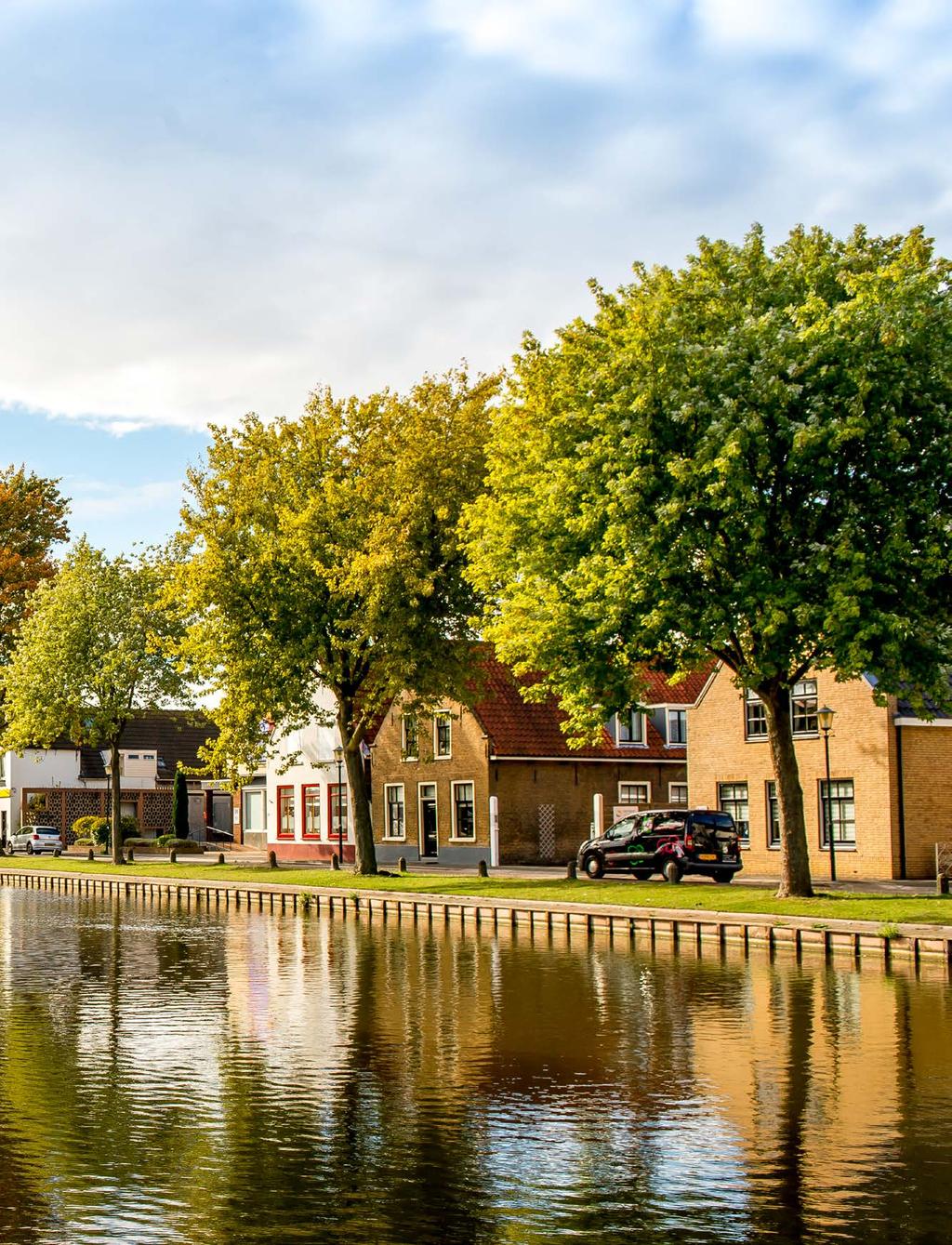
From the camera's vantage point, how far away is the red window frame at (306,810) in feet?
219

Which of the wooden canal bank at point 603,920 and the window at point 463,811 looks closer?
the wooden canal bank at point 603,920

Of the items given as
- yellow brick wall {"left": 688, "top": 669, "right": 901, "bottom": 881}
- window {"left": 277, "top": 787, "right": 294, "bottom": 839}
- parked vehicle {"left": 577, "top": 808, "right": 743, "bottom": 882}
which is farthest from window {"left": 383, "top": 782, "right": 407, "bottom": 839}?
parked vehicle {"left": 577, "top": 808, "right": 743, "bottom": 882}

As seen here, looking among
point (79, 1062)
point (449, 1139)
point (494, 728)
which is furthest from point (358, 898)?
point (449, 1139)

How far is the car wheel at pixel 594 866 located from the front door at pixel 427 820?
49.2 ft

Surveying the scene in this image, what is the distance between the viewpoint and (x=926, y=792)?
42.6m

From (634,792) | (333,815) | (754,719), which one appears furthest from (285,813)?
(754,719)

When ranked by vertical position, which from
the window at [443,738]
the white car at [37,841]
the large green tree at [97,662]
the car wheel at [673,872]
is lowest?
the white car at [37,841]

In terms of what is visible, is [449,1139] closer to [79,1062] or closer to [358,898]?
[79,1062]

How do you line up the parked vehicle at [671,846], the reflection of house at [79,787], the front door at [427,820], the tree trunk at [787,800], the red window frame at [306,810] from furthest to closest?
1. the reflection of house at [79,787]
2. the red window frame at [306,810]
3. the front door at [427,820]
4. the parked vehicle at [671,846]
5. the tree trunk at [787,800]

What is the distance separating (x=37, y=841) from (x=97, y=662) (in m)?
28.0

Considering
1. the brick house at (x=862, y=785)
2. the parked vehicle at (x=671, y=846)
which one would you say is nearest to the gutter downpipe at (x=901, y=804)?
the brick house at (x=862, y=785)

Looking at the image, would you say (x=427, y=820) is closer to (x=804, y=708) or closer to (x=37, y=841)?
(x=804, y=708)

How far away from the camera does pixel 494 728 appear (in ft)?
182

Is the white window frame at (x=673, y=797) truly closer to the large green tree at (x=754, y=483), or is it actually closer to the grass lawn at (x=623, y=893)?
the grass lawn at (x=623, y=893)
